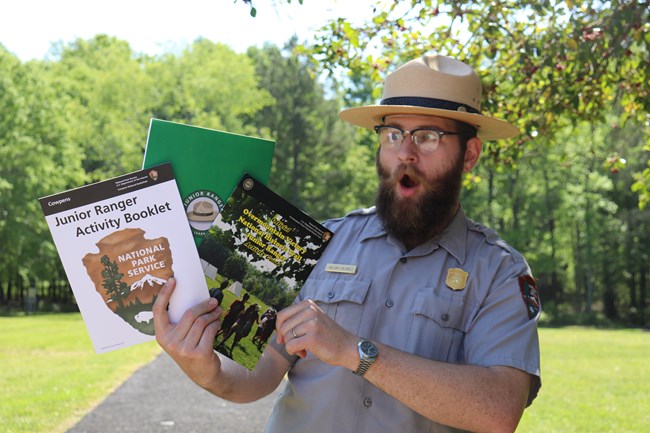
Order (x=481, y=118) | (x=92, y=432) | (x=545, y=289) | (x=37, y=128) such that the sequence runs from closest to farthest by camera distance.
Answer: (x=481, y=118) → (x=92, y=432) → (x=37, y=128) → (x=545, y=289)

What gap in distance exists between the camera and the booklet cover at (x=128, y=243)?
270 cm

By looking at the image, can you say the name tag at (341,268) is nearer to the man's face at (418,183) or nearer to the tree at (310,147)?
the man's face at (418,183)

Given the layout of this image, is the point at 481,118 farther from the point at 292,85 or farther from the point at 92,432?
the point at 292,85

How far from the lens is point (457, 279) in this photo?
302 cm

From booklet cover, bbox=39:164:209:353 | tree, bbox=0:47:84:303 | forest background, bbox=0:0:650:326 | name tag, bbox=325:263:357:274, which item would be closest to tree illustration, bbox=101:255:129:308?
booklet cover, bbox=39:164:209:353

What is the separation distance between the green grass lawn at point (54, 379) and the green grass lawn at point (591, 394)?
574 centimetres

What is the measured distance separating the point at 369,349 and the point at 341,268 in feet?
2.13

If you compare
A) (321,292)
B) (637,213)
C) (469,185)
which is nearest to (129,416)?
(469,185)

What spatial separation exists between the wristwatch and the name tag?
609mm

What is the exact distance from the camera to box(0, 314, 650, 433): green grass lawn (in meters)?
11.4

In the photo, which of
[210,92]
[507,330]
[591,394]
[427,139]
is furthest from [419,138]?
[210,92]

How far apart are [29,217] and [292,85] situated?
17.4 meters

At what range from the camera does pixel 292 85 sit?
180 ft

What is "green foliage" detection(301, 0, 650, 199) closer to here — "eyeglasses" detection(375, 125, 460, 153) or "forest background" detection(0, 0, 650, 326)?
"eyeglasses" detection(375, 125, 460, 153)
